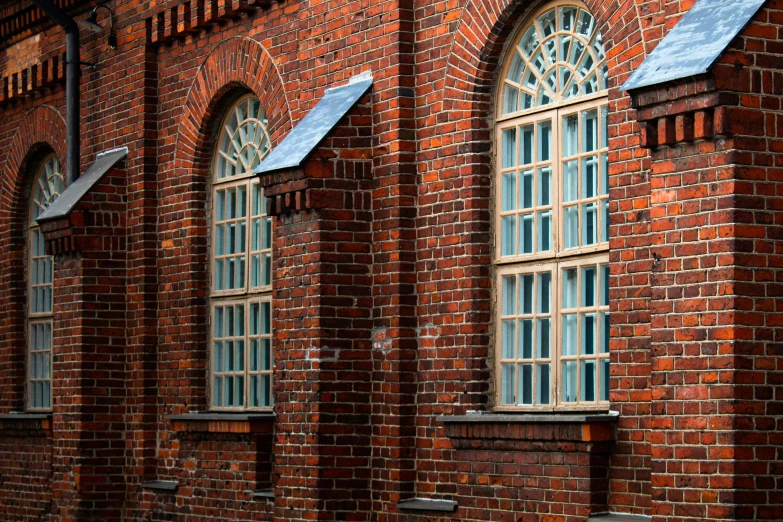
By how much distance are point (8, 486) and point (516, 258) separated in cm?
914

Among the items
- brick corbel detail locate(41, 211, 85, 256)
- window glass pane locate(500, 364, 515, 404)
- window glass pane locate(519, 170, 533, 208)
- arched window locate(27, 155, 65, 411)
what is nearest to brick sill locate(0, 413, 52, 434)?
arched window locate(27, 155, 65, 411)

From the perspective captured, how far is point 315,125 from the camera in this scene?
11.8m

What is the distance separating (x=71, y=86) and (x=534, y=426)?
27.3ft

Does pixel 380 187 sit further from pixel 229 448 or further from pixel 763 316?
pixel 763 316

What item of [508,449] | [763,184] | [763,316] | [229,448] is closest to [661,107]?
[763,184]

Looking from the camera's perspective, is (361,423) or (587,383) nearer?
(587,383)

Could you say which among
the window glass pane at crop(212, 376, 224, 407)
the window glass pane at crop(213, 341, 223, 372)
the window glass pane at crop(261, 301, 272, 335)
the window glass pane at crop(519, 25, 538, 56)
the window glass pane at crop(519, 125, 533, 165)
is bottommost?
the window glass pane at crop(212, 376, 224, 407)

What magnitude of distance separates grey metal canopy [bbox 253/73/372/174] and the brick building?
0.12 ft

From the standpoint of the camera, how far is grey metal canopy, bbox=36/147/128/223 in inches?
603

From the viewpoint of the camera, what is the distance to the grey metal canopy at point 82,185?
15312mm

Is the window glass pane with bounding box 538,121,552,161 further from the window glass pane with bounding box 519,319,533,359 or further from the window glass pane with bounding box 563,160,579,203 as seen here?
the window glass pane with bounding box 519,319,533,359

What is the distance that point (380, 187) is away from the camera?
38.5ft

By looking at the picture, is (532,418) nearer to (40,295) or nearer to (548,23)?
(548,23)

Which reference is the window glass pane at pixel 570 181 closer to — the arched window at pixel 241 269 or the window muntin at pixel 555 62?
the window muntin at pixel 555 62
